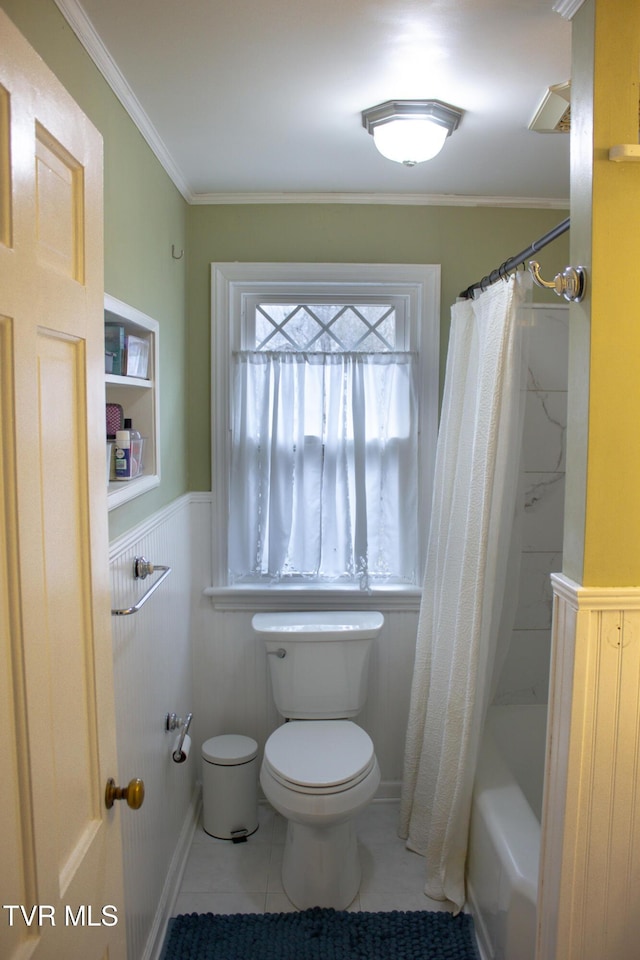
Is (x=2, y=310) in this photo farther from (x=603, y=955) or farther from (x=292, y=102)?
(x=603, y=955)

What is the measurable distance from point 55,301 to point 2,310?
0.57 feet

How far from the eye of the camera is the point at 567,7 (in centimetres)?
140

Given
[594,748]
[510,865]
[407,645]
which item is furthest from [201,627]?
[594,748]

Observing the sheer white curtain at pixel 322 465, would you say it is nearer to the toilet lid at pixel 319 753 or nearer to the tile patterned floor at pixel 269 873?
the toilet lid at pixel 319 753

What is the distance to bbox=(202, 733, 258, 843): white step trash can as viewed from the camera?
2.59 metres

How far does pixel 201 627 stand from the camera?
9.29 ft

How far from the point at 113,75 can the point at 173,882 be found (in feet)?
7.83

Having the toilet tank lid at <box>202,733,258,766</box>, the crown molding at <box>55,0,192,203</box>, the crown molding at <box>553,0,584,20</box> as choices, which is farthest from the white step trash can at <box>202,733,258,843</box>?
the crown molding at <box>553,0,584,20</box>

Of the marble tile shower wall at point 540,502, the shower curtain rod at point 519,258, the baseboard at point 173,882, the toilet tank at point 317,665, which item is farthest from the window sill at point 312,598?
the shower curtain rod at point 519,258

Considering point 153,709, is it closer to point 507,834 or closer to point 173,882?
point 173,882

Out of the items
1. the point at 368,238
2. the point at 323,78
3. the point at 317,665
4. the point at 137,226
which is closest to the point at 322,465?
the point at 317,665

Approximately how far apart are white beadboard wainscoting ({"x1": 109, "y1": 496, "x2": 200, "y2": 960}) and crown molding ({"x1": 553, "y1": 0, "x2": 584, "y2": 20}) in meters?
1.51

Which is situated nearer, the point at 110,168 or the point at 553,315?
the point at 110,168

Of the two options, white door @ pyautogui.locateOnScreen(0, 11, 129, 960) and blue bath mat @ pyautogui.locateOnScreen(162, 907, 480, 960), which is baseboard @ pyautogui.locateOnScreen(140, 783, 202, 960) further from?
white door @ pyautogui.locateOnScreen(0, 11, 129, 960)
